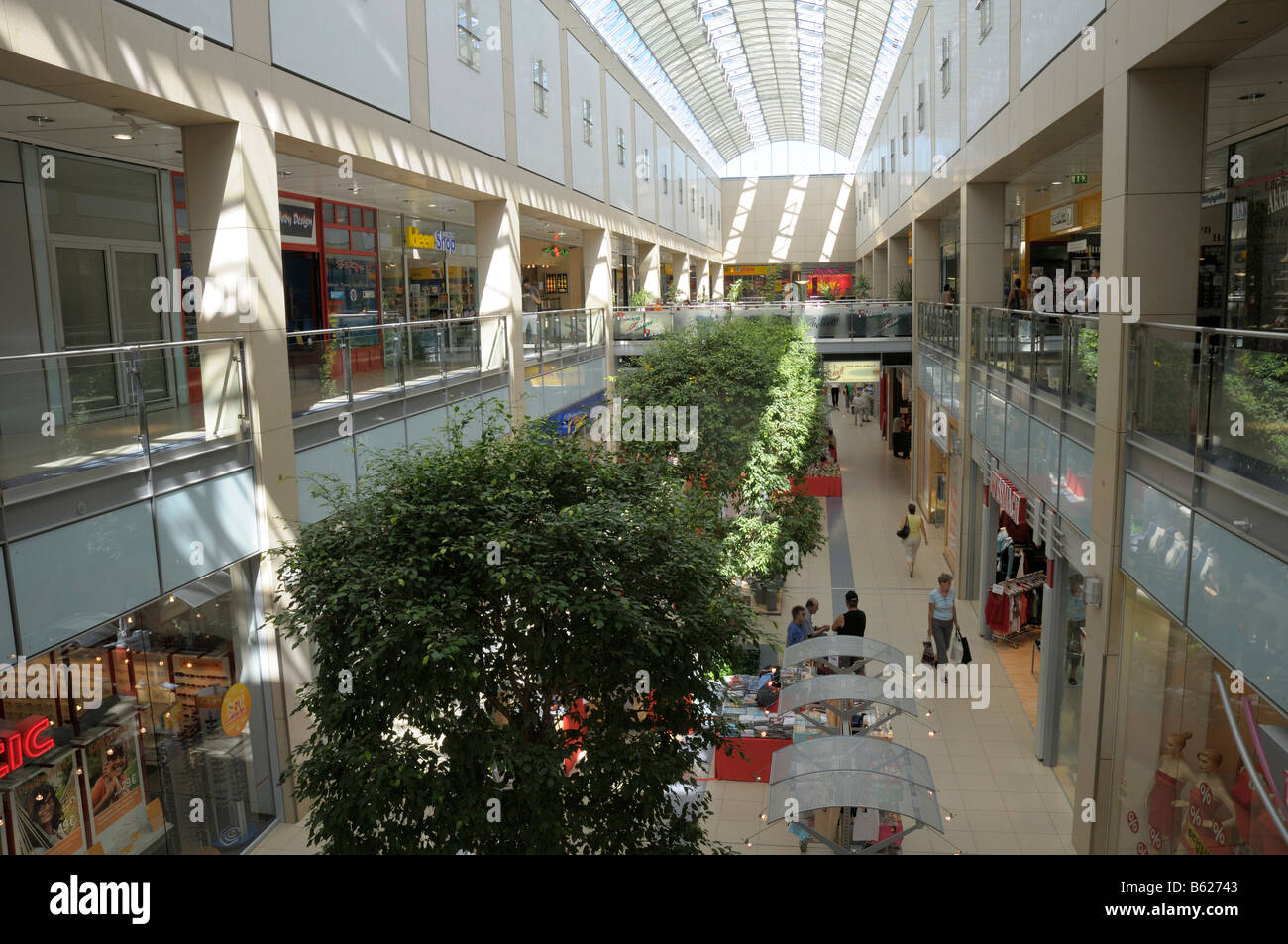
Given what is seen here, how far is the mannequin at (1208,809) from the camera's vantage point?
6.85 metres

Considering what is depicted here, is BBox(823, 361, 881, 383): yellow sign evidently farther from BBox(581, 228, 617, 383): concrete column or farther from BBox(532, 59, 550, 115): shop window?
BBox(532, 59, 550, 115): shop window

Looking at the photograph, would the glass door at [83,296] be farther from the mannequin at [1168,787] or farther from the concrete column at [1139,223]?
the mannequin at [1168,787]

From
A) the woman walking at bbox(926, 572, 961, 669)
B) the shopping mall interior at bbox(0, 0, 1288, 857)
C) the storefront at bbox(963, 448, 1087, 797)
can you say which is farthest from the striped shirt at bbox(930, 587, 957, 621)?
the storefront at bbox(963, 448, 1087, 797)

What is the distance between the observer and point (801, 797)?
830cm

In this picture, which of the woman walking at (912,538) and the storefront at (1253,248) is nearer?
the storefront at (1253,248)

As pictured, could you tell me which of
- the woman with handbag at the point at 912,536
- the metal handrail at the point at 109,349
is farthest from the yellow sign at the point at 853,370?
the metal handrail at the point at 109,349

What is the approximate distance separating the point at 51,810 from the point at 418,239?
17.7m

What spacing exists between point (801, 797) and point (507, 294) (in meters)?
11.3

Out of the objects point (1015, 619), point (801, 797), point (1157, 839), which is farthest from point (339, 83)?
point (1015, 619)

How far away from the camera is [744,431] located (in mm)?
15664

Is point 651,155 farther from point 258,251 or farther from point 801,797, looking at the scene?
point 801,797

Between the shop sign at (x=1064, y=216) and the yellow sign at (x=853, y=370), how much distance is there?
6.87 m

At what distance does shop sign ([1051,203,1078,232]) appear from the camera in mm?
20994

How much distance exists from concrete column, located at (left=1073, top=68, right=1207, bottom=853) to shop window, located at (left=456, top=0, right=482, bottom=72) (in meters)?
9.97
